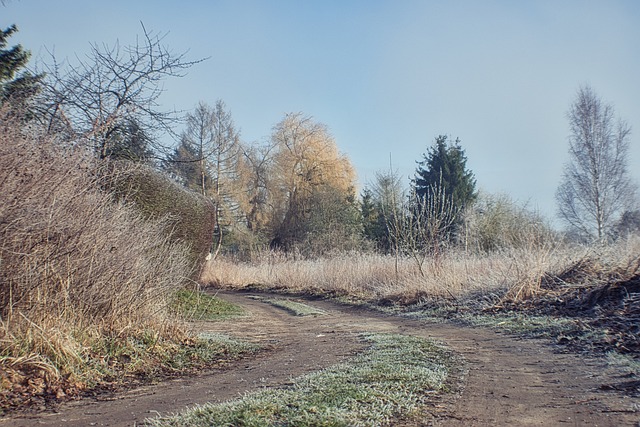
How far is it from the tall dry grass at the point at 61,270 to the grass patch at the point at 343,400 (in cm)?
217

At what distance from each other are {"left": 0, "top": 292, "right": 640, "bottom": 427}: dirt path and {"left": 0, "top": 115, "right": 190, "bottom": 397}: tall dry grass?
99cm

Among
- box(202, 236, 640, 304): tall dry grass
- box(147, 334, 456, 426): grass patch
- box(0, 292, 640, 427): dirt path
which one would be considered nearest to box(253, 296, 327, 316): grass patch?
box(202, 236, 640, 304): tall dry grass

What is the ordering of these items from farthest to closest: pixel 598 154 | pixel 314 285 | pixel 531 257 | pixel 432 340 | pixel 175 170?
pixel 598 154, pixel 314 285, pixel 175 170, pixel 531 257, pixel 432 340

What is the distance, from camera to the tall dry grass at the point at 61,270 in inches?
206

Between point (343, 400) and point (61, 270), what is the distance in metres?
3.83

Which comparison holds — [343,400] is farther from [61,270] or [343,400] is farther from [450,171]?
[450,171]

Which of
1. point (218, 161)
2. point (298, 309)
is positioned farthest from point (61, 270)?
point (218, 161)

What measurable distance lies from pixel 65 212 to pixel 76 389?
2.14m

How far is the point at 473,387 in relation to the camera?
4.85 m

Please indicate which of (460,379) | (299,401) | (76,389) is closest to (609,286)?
(460,379)

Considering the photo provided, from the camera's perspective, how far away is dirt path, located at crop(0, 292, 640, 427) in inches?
152

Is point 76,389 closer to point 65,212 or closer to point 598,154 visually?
point 65,212

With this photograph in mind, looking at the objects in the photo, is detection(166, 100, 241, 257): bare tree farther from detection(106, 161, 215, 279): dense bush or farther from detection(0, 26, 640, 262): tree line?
detection(106, 161, 215, 279): dense bush

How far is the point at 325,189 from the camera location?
37000mm
